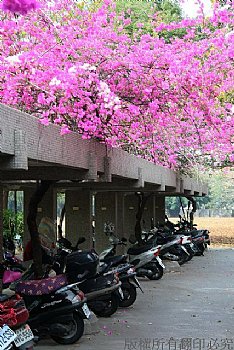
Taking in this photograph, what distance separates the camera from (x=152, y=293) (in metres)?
13.4

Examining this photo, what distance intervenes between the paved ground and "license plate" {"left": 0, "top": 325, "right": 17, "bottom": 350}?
2321mm

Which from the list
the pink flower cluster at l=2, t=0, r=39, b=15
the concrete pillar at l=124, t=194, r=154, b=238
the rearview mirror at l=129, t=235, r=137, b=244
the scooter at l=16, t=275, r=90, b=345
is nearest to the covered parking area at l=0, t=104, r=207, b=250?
the concrete pillar at l=124, t=194, r=154, b=238

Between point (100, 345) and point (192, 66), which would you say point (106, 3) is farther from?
point (100, 345)

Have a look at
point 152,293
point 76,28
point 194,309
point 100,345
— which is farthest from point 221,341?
point 152,293

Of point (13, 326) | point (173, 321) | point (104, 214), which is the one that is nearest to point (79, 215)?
point (104, 214)

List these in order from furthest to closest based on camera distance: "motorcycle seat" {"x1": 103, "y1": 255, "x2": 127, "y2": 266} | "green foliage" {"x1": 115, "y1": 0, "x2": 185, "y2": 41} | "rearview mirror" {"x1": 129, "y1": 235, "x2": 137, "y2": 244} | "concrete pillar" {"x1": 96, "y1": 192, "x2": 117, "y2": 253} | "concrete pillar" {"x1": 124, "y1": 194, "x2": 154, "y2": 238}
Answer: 1. "green foliage" {"x1": 115, "y1": 0, "x2": 185, "y2": 41}
2. "concrete pillar" {"x1": 124, "y1": 194, "x2": 154, "y2": 238}
3. "concrete pillar" {"x1": 96, "y1": 192, "x2": 117, "y2": 253}
4. "rearview mirror" {"x1": 129, "y1": 235, "x2": 137, "y2": 244}
5. "motorcycle seat" {"x1": 103, "y1": 255, "x2": 127, "y2": 266}

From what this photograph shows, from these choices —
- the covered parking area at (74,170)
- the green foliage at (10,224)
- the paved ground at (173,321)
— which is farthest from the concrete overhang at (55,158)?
the green foliage at (10,224)

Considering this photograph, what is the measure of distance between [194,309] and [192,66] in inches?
142

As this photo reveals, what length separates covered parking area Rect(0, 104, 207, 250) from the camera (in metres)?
6.53

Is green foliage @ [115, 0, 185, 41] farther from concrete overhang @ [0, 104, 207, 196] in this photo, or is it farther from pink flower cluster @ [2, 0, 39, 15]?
pink flower cluster @ [2, 0, 39, 15]

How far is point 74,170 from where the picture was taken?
9492 millimetres

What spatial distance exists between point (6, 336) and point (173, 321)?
177 inches

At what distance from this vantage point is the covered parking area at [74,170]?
257 inches

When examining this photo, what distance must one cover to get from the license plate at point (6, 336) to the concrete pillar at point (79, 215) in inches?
416
